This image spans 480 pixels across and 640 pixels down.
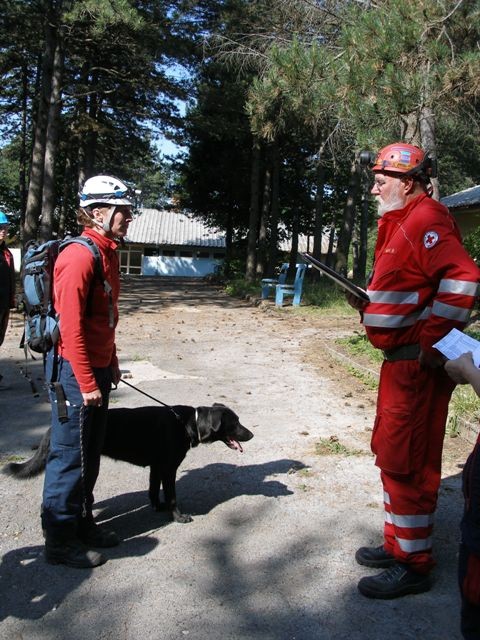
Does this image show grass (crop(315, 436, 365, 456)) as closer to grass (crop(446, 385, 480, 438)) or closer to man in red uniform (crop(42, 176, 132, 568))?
grass (crop(446, 385, 480, 438))

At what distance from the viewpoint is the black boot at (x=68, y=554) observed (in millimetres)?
3414

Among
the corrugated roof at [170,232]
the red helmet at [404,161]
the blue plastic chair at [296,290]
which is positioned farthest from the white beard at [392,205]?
the corrugated roof at [170,232]

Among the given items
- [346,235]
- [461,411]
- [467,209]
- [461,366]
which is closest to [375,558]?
[461,366]

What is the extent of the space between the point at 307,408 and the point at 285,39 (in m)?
10.2

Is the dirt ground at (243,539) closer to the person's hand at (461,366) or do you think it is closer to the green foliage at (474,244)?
the person's hand at (461,366)

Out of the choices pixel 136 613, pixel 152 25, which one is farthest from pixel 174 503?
pixel 152 25

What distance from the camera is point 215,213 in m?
33.1

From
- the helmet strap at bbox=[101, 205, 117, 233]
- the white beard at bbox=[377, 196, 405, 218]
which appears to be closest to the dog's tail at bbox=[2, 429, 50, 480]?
the helmet strap at bbox=[101, 205, 117, 233]

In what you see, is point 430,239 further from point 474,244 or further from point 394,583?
point 474,244

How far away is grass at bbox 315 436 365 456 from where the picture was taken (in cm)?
538

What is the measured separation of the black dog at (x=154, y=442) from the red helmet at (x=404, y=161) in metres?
2.10

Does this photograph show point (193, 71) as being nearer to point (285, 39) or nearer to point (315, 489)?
point (285, 39)

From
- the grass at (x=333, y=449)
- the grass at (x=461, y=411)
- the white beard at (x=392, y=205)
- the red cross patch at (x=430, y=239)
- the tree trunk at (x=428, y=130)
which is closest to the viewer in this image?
the red cross patch at (x=430, y=239)

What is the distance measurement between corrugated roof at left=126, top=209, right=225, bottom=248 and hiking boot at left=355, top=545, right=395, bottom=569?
160 feet
